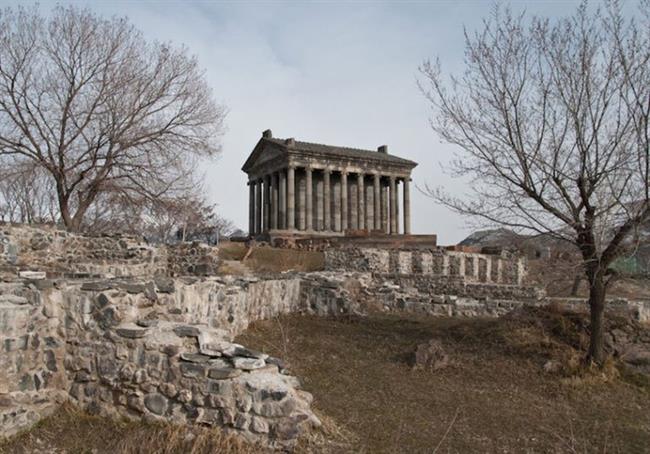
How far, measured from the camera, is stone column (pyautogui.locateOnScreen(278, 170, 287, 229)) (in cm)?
3919

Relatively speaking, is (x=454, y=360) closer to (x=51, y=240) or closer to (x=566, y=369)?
(x=566, y=369)

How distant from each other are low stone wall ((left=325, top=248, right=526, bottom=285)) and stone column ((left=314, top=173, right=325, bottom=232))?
19.9m

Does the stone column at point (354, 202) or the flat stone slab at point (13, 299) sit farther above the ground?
the stone column at point (354, 202)

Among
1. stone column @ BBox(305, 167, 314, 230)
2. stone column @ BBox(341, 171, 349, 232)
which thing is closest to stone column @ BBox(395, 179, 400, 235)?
stone column @ BBox(341, 171, 349, 232)

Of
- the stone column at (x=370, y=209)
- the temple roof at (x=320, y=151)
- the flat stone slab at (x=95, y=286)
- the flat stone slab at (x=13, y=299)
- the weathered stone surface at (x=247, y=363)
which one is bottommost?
the weathered stone surface at (x=247, y=363)

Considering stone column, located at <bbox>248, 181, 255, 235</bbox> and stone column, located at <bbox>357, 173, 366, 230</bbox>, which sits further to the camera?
stone column, located at <bbox>248, 181, 255, 235</bbox>

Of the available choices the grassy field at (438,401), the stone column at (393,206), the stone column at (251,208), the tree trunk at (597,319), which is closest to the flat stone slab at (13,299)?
the grassy field at (438,401)

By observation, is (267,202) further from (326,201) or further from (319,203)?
(326,201)

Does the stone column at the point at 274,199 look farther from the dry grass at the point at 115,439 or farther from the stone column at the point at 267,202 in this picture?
the dry grass at the point at 115,439

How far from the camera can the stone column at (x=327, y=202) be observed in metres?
40.5

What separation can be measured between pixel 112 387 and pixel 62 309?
40.8 inches

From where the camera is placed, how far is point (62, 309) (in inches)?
206

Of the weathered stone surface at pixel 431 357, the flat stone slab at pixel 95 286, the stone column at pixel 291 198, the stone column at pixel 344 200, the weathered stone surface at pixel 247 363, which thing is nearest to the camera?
the weathered stone surface at pixel 247 363

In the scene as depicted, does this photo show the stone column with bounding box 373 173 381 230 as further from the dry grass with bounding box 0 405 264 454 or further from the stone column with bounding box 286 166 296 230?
the dry grass with bounding box 0 405 264 454
